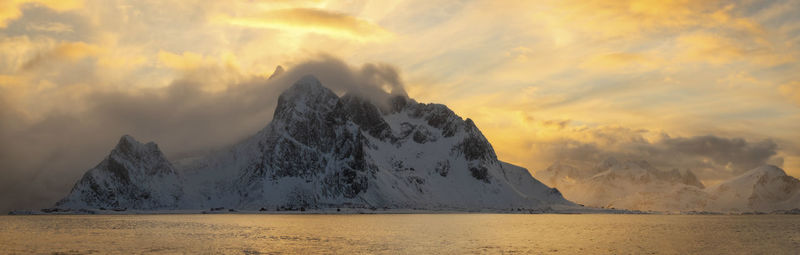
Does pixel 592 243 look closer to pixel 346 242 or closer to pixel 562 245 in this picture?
pixel 562 245

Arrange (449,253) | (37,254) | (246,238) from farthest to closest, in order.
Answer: (246,238)
(449,253)
(37,254)

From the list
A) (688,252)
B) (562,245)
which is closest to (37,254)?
(562,245)

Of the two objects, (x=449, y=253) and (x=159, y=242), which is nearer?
(x=449, y=253)

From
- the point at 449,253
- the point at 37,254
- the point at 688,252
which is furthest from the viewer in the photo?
the point at 688,252

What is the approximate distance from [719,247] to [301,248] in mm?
86030

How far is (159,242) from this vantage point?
410 feet

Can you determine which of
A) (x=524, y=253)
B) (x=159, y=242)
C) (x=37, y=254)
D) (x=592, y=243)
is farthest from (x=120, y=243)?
(x=592, y=243)

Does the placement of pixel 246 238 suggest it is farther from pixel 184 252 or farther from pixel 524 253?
pixel 524 253

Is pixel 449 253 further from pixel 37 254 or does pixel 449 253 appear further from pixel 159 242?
pixel 37 254

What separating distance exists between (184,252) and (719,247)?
105776 millimetres

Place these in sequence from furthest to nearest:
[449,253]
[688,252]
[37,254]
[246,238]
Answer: [246,238] → [688,252] → [449,253] → [37,254]

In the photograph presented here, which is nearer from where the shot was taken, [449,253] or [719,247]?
[449,253]

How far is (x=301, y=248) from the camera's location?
115938mm

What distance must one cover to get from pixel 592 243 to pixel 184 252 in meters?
83.5
